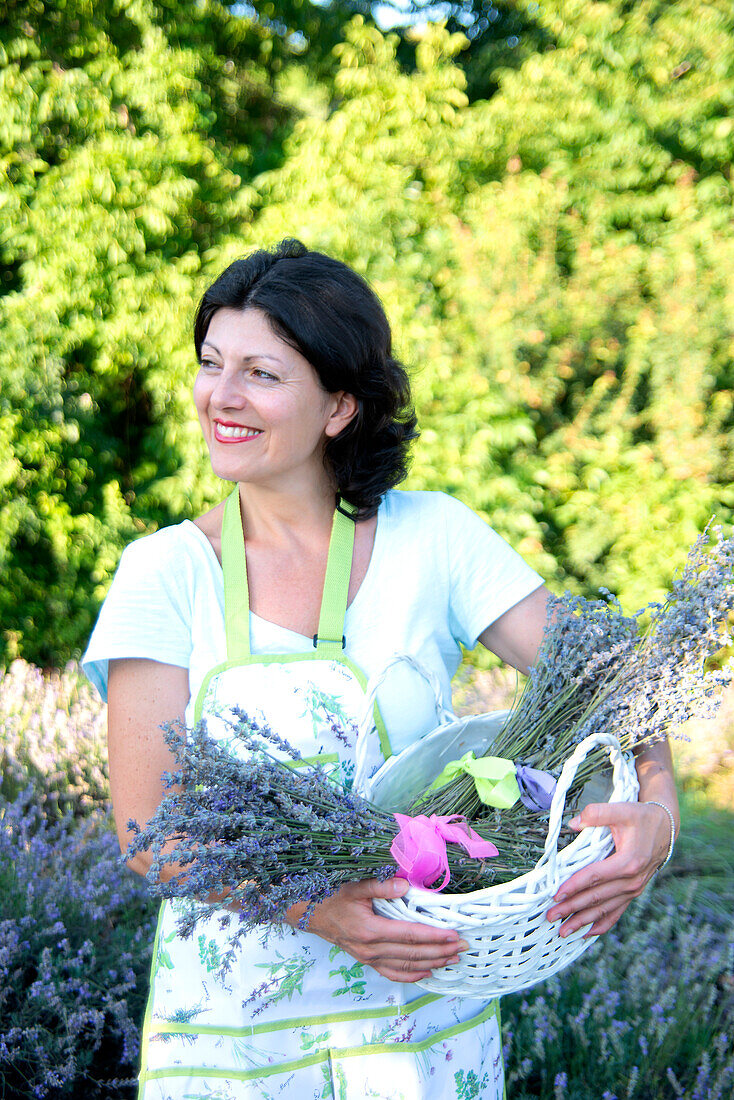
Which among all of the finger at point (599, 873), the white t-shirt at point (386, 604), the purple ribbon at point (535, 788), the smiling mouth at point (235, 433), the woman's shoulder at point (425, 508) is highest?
the smiling mouth at point (235, 433)

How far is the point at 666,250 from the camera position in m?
5.64

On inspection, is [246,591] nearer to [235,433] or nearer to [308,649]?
[308,649]

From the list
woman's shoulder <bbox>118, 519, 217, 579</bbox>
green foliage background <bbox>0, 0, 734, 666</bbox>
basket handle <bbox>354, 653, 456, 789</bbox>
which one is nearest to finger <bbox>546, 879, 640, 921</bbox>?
basket handle <bbox>354, 653, 456, 789</bbox>

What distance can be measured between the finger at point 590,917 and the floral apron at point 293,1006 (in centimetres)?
35

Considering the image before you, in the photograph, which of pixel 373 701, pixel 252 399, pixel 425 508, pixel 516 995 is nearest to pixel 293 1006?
pixel 373 701

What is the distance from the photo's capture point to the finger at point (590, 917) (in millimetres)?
1239

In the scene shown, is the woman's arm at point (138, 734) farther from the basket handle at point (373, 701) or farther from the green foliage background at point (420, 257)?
the green foliage background at point (420, 257)

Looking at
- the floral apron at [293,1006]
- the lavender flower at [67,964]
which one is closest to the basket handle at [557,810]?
the floral apron at [293,1006]

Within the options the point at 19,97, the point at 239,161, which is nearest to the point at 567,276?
the point at 239,161

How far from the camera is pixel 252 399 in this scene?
1.58 meters

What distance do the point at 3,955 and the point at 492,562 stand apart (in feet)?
5.47

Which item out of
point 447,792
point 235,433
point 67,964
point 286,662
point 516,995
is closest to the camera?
point 447,792

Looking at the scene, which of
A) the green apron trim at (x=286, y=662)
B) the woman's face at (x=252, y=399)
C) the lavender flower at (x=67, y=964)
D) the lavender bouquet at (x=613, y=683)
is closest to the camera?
the lavender bouquet at (x=613, y=683)

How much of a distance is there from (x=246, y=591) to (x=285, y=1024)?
69cm
